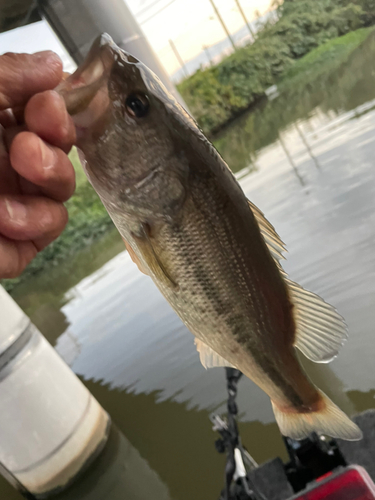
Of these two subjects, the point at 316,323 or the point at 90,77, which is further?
the point at 316,323

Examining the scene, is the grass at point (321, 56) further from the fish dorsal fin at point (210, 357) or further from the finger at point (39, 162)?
the finger at point (39, 162)

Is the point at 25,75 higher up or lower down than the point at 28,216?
higher up

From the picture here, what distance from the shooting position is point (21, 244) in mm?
849

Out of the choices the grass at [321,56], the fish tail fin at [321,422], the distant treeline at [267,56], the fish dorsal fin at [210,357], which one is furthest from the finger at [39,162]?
the grass at [321,56]

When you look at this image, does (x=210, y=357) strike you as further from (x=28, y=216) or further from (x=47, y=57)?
(x=47, y=57)

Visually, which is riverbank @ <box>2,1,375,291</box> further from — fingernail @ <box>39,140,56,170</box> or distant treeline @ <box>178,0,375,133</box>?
fingernail @ <box>39,140,56,170</box>

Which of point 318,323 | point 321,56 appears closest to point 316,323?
point 318,323

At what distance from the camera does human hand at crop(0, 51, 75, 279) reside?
62cm

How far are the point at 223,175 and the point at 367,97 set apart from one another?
21.1 ft

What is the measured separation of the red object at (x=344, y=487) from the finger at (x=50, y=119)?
1.10 meters

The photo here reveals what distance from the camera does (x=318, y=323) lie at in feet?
2.89

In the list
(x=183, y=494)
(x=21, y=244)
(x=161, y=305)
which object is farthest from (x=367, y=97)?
(x=21, y=244)

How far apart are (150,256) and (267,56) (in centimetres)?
1914

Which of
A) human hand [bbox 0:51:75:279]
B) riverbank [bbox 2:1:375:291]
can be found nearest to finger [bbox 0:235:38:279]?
human hand [bbox 0:51:75:279]
